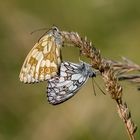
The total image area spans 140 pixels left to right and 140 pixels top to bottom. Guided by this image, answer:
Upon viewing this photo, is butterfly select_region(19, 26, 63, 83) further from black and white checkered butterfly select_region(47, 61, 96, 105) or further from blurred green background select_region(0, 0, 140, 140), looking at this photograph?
blurred green background select_region(0, 0, 140, 140)

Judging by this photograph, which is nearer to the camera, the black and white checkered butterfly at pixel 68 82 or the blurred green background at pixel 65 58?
the black and white checkered butterfly at pixel 68 82

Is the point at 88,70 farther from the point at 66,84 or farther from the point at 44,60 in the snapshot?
the point at 44,60

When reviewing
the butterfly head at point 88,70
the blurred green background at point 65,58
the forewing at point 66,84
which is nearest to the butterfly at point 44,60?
the forewing at point 66,84

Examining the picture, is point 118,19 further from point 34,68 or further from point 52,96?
point 52,96

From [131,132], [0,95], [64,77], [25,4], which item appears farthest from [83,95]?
[131,132]

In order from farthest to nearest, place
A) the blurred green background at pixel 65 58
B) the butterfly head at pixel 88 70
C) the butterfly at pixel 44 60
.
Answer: the blurred green background at pixel 65 58 < the butterfly at pixel 44 60 < the butterfly head at pixel 88 70

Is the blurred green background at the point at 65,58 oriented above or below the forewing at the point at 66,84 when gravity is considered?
above

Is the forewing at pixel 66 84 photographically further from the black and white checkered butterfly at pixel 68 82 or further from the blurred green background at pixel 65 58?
the blurred green background at pixel 65 58

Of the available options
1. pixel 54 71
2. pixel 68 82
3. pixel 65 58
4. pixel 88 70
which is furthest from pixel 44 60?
pixel 65 58
